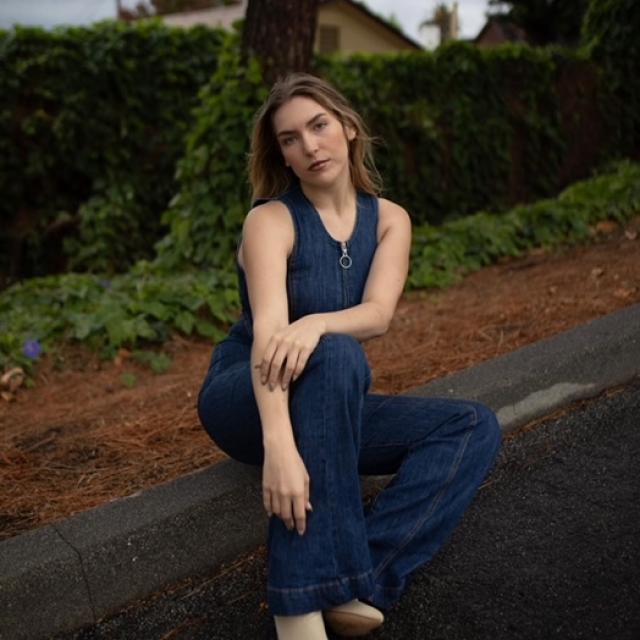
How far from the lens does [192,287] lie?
15.9 feet

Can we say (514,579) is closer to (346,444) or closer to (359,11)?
(346,444)

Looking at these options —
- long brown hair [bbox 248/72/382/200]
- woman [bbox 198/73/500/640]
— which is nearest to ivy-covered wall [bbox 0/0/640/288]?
long brown hair [bbox 248/72/382/200]

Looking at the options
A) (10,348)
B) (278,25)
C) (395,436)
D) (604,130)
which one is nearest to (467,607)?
(395,436)

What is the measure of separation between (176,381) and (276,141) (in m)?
1.75

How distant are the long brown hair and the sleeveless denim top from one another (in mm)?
98

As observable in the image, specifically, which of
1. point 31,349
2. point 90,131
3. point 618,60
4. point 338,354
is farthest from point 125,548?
point 618,60

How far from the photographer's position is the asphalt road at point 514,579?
1.95 m

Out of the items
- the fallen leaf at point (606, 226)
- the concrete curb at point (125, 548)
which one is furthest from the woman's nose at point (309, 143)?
the fallen leaf at point (606, 226)

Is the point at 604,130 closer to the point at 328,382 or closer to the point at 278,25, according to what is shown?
the point at 278,25

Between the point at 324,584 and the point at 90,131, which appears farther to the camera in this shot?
the point at 90,131

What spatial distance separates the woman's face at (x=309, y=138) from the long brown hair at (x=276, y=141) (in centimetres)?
3

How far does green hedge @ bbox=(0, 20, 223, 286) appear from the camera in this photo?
710cm

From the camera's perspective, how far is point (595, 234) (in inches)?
240

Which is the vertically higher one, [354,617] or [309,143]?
[309,143]
